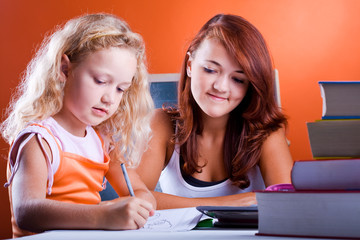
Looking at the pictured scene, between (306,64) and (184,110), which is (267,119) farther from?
(306,64)

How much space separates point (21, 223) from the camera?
78 centimetres

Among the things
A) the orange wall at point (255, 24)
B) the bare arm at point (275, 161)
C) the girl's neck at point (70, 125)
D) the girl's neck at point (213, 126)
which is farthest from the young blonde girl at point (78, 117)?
the orange wall at point (255, 24)

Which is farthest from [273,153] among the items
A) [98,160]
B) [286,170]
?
[98,160]

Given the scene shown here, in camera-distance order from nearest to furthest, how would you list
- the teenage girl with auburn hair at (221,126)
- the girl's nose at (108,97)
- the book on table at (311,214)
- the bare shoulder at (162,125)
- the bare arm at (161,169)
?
the book on table at (311,214), the girl's nose at (108,97), the bare arm at (161,169), the teenage girl with auburn hair at (221,126), the bare shoulder at (162,125)

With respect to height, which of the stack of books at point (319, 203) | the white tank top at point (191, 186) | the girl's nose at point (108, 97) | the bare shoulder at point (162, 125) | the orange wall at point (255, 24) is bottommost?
the white tank top at point (191, 186)

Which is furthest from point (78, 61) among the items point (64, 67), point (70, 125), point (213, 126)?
point (213, 126)

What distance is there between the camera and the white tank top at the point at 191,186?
1.45m

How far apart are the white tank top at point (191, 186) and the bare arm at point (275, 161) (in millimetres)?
48

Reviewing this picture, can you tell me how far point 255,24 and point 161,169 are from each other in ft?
6.63

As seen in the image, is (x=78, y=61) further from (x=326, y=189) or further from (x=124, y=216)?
(x=326, y=189)

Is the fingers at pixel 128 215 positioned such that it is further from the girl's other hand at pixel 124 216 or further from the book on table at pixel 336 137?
the book on table at pixel 336 137

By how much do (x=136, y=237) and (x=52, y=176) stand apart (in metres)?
0.47

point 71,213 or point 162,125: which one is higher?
point 162,125

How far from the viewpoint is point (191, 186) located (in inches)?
57.7
